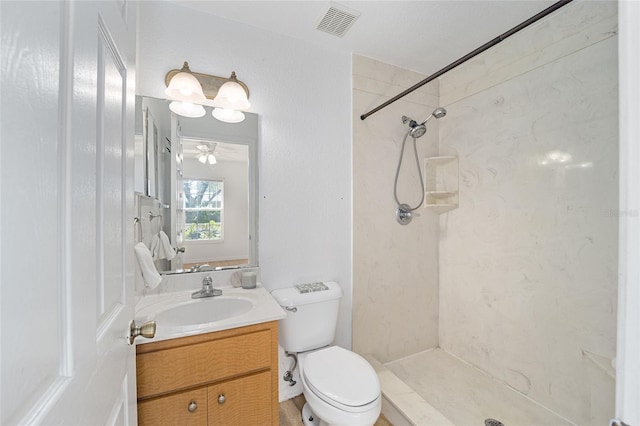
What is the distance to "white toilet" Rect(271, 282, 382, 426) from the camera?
1.15 meters

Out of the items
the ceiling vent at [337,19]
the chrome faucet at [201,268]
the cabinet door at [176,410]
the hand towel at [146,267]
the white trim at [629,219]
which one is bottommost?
the cabinet door at [176,410]

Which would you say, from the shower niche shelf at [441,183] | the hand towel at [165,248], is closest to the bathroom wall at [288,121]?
the hand towel at [165,248]

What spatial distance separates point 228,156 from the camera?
61.8 inches

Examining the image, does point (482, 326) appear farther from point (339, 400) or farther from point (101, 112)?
point (101, 112)

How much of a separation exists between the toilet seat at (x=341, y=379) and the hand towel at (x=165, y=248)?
94cm

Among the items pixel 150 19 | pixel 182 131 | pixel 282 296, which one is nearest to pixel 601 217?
pixel 282 296

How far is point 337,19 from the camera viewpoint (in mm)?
1515

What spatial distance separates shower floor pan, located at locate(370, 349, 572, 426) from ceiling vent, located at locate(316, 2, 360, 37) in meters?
2.19

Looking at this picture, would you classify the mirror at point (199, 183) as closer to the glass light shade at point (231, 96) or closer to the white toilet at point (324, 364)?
the glass light shade at point (231, 96)

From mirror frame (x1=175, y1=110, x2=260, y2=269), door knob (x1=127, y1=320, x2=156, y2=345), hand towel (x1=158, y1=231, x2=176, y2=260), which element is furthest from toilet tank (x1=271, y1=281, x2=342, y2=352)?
door knob (x1=127, y1=320, x2=156, y2=345)

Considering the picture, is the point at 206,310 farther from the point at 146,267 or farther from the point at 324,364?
the point at 324,364

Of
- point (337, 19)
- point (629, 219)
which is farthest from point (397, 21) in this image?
point (629, 219)

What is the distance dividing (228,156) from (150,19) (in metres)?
0.78

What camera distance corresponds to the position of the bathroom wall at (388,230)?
1886 mm
